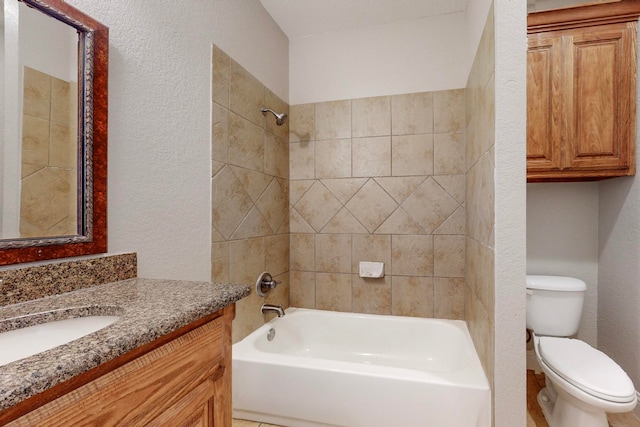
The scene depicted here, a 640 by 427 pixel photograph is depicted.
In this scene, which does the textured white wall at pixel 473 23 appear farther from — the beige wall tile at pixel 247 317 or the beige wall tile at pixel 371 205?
the beige wall tile at pixel 247 317

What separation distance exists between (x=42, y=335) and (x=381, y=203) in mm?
2054

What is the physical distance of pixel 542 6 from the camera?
2324 millimetres

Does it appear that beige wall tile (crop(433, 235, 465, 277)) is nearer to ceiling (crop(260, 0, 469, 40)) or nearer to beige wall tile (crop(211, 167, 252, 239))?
beige wall tile (crop(211, 167, 252, 239))

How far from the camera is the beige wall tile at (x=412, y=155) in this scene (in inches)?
92.7

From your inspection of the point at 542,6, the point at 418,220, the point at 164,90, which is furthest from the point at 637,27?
the point at 164,90

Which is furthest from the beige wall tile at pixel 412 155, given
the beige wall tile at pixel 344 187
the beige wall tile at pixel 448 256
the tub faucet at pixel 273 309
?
the tub faucet at pixel 273 309

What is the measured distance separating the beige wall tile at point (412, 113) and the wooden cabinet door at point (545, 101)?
632 millimetres

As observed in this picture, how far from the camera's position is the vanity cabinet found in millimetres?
520

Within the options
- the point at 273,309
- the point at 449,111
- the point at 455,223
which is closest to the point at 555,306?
the point at 455,223

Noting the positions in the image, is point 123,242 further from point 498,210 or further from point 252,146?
point 498,210

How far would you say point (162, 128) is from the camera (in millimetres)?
1340

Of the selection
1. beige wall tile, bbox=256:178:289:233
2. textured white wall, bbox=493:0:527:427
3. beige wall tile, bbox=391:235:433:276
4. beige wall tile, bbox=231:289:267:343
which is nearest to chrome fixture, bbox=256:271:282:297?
beige wall tile, bbox=231:289:267:343

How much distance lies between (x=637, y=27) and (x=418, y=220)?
176 centimetres

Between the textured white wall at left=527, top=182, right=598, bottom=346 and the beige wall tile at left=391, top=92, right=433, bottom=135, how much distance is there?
93cm
